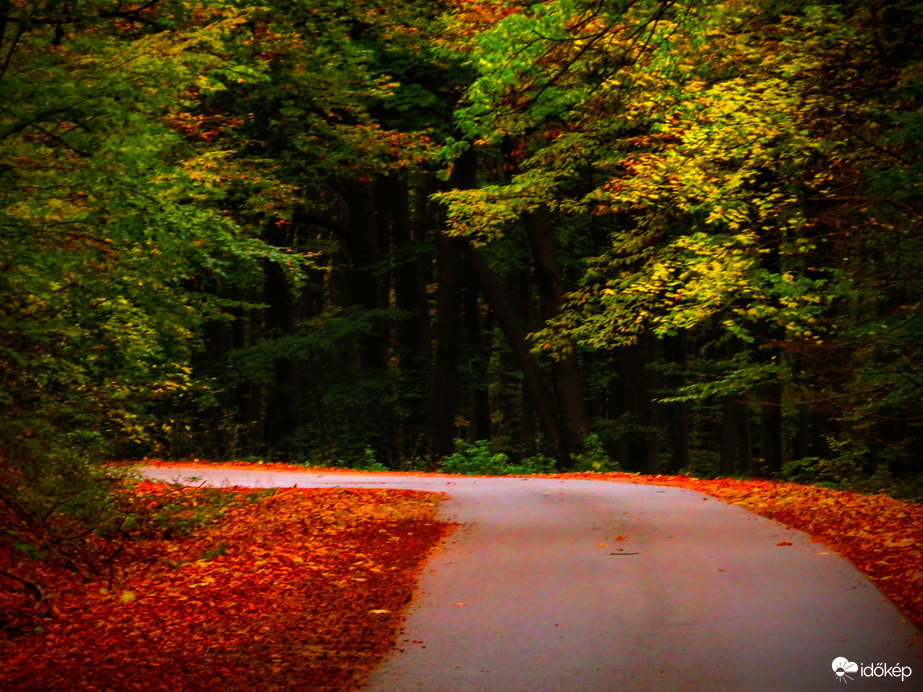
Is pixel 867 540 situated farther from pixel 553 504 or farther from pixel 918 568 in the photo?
pixel 553 504

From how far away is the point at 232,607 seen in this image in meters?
9.35

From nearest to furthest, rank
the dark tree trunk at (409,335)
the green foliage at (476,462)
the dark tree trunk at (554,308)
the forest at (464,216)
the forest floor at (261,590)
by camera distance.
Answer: the forest floor at (261,590), the forest at (464,216), the green foliage at (476,462), the dark tree trunk at (554,308), the dark tree trunk at (409,335)

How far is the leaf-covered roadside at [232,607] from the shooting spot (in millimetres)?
7520

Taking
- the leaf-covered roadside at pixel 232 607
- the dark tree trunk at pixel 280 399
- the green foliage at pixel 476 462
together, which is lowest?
the leaf-covered roadside at pixel 232 607

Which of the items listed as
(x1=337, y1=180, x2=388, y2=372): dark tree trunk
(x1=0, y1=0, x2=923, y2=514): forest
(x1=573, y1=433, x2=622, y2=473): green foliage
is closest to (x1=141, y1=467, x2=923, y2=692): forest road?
(x1=0, y1=0, x2=923, y2=514): forest

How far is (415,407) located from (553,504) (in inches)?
644

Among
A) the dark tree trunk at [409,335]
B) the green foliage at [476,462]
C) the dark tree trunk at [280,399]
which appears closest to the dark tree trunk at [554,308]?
the green foliage at [476,462]

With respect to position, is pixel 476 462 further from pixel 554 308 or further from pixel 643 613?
pixel 643 613

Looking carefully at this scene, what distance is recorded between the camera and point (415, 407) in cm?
3197

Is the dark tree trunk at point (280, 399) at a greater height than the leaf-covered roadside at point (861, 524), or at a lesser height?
greater

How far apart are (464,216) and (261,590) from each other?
15.4 metres

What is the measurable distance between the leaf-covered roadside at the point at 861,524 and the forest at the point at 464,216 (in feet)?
5.12

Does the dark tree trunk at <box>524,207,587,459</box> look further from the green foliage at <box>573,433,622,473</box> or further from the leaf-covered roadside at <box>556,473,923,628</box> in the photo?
the leaf-covered roadside at <box>556,473,923,628</box>

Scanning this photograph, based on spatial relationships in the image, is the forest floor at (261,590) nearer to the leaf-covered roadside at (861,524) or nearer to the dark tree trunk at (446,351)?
the leaf-covered roadside at (861,524)
